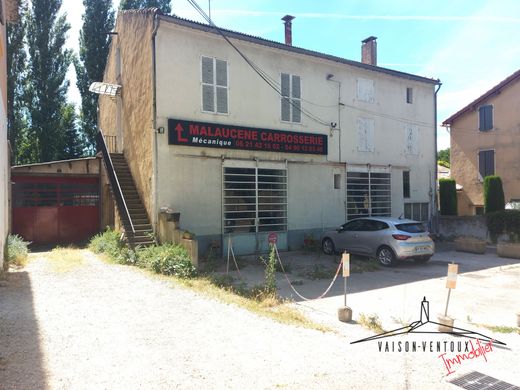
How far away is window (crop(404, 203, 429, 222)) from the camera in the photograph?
1923cm

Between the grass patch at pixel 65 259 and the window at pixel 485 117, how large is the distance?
77.5 feet

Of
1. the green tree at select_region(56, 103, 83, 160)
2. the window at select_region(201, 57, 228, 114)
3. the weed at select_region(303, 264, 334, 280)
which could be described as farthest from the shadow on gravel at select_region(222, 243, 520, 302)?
the green tree at select_region(56, 103, 83, 160)

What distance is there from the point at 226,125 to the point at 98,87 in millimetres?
5664

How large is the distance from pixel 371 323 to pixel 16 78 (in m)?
27.5

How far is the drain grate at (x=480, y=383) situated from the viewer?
433cm

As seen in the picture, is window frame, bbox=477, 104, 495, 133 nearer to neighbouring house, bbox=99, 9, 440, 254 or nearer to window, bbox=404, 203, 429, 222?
neighbouring house, bbox=99, 9, 440, 254

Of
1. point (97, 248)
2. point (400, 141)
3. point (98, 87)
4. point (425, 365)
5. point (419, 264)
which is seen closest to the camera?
point (425, 365)

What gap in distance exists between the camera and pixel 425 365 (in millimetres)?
4906

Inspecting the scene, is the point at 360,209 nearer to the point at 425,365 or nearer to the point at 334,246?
the point at 334,246

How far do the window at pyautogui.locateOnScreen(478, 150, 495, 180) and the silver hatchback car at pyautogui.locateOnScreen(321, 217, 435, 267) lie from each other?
1499cm

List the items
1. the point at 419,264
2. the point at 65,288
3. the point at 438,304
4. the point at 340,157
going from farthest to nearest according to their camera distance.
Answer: the point at 340,157, the point at 419,264, the point at 65,288, the point at 438,304

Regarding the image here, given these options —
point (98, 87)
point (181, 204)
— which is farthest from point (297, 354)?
point (98, 87)

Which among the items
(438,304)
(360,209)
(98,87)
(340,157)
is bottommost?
(438,304)

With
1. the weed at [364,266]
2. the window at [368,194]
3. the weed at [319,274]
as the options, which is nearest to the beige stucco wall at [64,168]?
the window at [368,194]
